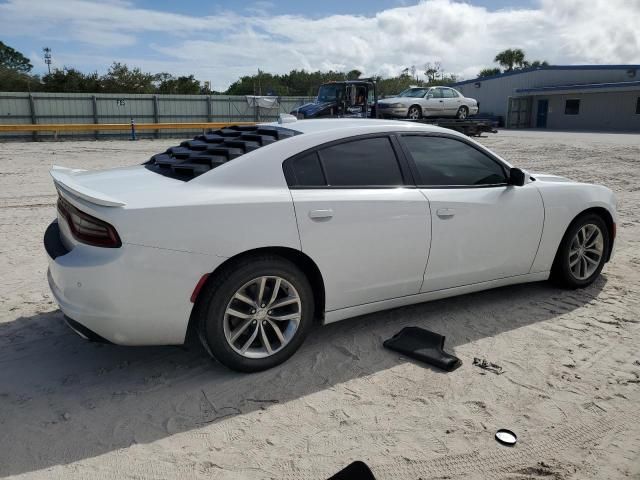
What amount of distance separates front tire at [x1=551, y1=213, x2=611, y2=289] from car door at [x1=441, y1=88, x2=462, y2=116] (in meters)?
20.4

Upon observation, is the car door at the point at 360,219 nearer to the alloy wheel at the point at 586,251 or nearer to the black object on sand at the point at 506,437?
the black object on sand at the point at 506,437

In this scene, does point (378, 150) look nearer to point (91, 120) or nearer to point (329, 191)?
point (329, 191)

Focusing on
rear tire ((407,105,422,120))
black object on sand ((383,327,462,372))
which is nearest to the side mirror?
black object on sand ((383,327,462,372))

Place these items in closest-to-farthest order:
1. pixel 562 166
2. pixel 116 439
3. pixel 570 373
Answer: pixel 116 439
pixel 570 373
pixel 562 166

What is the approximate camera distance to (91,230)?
304 cm

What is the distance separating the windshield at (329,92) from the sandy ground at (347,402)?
16.9 m

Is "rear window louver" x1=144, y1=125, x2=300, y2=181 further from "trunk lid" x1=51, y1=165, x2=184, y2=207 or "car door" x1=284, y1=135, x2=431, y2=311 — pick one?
"car door" x1=284, y1=135, x2=431, y2=311

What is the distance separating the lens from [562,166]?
14570 millimetres

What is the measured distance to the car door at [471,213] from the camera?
398cm

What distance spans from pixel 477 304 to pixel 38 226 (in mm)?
5991

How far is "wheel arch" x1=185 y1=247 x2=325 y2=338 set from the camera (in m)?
3.19

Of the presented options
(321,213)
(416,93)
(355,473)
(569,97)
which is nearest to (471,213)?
(321,213)

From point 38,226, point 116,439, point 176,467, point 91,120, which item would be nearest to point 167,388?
point 116,439

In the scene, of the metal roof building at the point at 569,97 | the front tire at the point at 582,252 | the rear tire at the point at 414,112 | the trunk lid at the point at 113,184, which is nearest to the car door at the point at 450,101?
the rear tire at the point at 414,112
